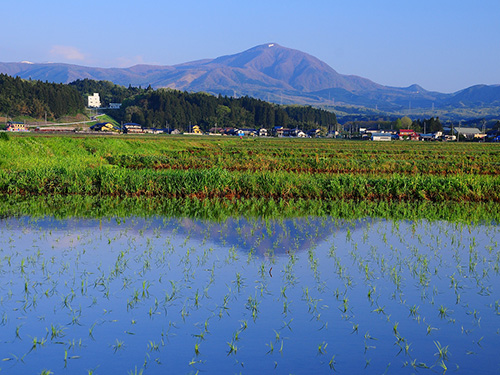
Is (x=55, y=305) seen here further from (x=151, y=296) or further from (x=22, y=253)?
(x=22, y=253)

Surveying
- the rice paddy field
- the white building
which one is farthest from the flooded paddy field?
the white building

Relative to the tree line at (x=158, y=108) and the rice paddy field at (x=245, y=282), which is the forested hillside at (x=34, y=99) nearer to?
the tree line at (x=158, y=108)

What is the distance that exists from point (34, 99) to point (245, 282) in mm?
138621

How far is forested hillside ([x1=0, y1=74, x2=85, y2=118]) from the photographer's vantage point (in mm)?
127144

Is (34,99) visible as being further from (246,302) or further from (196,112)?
(246,302)

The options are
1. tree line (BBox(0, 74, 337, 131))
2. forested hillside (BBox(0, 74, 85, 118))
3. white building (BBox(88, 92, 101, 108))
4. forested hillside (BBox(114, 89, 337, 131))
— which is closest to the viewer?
forested hillside (BBox(0, 74, 85, 118))

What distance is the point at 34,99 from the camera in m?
134

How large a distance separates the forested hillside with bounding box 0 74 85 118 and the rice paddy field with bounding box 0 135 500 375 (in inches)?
4734

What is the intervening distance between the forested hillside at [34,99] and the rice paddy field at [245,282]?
120 m

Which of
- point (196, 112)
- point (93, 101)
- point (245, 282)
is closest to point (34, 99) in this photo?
point (196, 112)

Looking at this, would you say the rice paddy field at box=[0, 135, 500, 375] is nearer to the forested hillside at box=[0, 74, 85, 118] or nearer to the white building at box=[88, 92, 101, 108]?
the forested hillside at box=[0, 74, 85, 118]

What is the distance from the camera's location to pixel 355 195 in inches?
736

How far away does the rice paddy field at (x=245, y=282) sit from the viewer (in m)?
6.01

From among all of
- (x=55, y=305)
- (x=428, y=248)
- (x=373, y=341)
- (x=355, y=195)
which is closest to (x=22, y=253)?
(x=55, y=305)
